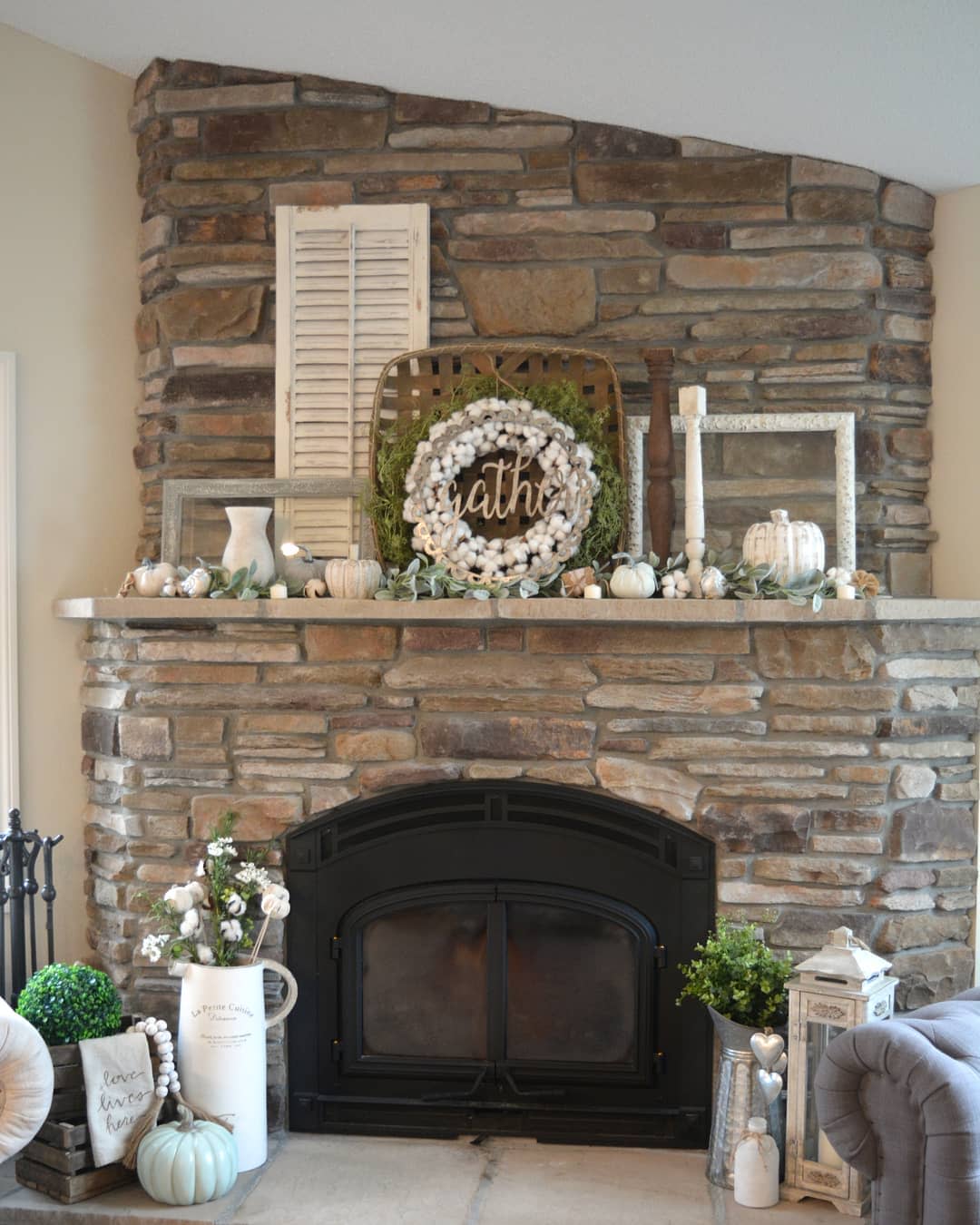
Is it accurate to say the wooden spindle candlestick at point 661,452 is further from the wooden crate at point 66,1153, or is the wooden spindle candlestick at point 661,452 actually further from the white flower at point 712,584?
the wooden crate at point 66,1153

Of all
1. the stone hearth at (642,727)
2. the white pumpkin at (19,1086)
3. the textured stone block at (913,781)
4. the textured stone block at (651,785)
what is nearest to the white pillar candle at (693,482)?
the stone hearth at (642,727)

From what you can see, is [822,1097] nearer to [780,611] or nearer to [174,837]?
[780,611]

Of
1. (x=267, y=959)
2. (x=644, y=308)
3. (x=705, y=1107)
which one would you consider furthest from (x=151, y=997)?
(x=644, y=308)

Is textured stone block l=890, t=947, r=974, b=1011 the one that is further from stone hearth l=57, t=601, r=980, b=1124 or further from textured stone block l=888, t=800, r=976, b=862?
textured stone block l=888, t=800, r=976, b=862

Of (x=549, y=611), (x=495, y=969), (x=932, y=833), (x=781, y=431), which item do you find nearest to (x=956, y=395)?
(x=781, y=431)

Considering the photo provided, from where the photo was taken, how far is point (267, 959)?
313 centimetres

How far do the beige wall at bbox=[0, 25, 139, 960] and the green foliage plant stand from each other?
178 cm

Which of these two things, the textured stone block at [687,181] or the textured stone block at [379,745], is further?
the textured stone block at [687,181]

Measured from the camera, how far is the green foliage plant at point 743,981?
290 cm

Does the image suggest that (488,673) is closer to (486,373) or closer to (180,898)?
(486,373)

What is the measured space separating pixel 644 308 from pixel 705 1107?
2.09 meters

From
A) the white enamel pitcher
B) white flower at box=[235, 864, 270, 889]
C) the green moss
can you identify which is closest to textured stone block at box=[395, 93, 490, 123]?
the green moss

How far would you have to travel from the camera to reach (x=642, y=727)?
309cm

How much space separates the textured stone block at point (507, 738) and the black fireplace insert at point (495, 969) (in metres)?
0.10
